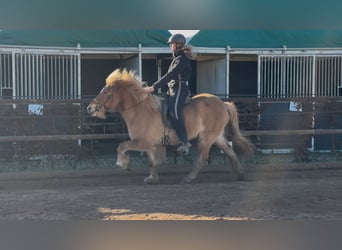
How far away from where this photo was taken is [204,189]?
7.26 metres

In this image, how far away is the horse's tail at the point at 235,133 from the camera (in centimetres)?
820

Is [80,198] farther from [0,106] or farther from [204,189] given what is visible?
[0,106]

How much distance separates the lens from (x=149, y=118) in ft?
24.8

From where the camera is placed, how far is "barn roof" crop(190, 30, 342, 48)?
36.9ft

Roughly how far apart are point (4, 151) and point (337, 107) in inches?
247

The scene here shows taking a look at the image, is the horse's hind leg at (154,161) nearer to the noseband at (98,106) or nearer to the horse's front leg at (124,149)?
the horse's front leg at (124,149)

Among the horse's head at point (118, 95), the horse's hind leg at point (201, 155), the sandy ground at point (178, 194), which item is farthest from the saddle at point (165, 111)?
the sandy ground at point (178, 194)

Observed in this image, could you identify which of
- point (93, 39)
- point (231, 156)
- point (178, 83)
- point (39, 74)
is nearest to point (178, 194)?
point (231, 156)

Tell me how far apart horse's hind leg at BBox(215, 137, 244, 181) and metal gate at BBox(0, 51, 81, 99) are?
3.76m

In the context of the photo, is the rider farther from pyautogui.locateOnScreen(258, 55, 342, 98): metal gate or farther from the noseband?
pyautogui.locateOnScreen(258, 55, 342, 98): metal gate

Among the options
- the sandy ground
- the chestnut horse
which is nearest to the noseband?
the chestnut horse

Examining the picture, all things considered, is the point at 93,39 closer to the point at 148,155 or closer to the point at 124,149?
the point at 148,155

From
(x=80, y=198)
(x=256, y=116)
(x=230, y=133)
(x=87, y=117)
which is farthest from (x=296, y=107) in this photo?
(x=80, y=198)

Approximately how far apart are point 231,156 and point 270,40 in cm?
432
